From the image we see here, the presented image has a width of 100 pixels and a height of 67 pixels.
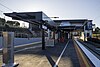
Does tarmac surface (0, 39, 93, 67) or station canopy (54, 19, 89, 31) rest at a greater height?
station canopy (54, 19, 89, 31)

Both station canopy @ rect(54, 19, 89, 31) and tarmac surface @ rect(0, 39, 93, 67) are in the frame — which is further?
station canopy @ rect(54, 19, 89, 31)

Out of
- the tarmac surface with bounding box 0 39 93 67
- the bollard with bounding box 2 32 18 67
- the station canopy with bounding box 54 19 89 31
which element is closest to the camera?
the bollard with bounding box 2 32 18 67

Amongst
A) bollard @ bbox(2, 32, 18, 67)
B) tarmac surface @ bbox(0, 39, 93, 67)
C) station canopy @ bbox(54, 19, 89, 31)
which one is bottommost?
tarmac surface @ bbox(0, 39, 93, 67)

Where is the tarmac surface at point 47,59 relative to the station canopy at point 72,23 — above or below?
below

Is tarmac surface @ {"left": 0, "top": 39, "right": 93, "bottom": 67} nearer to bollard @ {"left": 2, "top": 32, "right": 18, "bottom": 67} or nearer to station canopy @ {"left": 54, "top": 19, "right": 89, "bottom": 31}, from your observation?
→ bollard @ {"left": 2, "top": 32, "right": 18, "bottom": 67}

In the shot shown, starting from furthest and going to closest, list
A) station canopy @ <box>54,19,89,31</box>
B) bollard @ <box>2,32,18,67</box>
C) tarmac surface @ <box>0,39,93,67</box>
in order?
station canopy @ <box>54,19,89,31</box>
tarmac surface @ <box>0,39,93,67</box>
bollard @ <box>2,32,18,67</box>

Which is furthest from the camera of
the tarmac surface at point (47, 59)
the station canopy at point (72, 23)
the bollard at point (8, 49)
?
the station canopy at point (72, 23)

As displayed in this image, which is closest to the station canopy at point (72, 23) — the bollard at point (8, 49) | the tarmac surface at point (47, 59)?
the tarmac surface at point (47, 59)

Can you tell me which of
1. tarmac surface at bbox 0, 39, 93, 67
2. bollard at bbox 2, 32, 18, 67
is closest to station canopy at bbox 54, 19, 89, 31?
tarmac surface at bbox 0, 39, 93, 67

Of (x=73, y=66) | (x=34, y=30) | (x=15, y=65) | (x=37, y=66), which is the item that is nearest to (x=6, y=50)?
(x=15, y=65)

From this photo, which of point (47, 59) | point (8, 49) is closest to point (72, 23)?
point (47, 59)

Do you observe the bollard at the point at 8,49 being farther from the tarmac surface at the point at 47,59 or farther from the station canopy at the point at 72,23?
the station canopy at the point at 72,23

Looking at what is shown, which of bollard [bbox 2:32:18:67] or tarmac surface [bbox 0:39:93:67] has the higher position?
bollard [bbox 2:32:18:67]

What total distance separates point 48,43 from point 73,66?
56.4 feet
